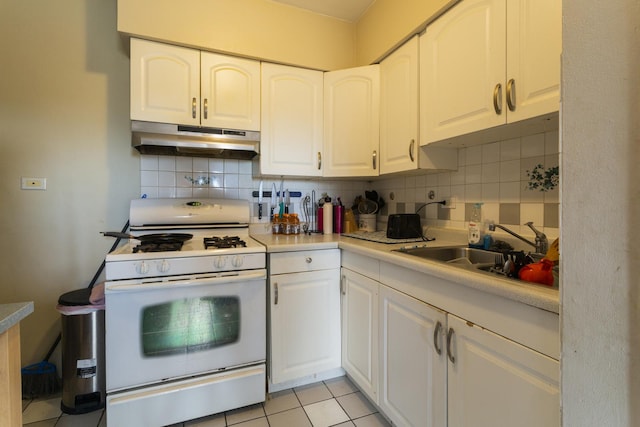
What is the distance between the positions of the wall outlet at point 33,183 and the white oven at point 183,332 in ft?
2.76

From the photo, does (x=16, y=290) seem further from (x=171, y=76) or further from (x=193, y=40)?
(x=193, y=40)

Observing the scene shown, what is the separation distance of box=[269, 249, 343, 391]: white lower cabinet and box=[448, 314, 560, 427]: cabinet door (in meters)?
0.82

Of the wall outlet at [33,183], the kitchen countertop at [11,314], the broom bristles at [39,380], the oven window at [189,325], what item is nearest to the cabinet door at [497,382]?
the oven window at [189,325]

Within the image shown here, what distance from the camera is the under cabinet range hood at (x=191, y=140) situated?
166cm

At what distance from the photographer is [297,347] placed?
168 cm

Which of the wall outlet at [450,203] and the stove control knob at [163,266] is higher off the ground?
the wall outlet at [450,203]

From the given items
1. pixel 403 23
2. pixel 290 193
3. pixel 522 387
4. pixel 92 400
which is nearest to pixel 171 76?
pixel 290 193

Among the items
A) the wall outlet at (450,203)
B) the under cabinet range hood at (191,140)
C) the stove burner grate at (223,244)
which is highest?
the under cabinet range hood at (191,140)

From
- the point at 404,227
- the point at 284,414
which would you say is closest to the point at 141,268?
the point at 284,414

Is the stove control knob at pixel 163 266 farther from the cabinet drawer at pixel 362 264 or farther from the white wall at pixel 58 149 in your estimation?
the cabinet drawer at pixel 362 264

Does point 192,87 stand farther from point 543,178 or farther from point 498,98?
point 543,178

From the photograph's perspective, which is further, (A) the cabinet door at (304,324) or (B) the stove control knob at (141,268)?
(A) the cabinet door at (304,324)

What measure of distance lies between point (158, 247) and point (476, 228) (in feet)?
5.25

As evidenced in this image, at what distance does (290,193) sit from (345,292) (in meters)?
0.90
